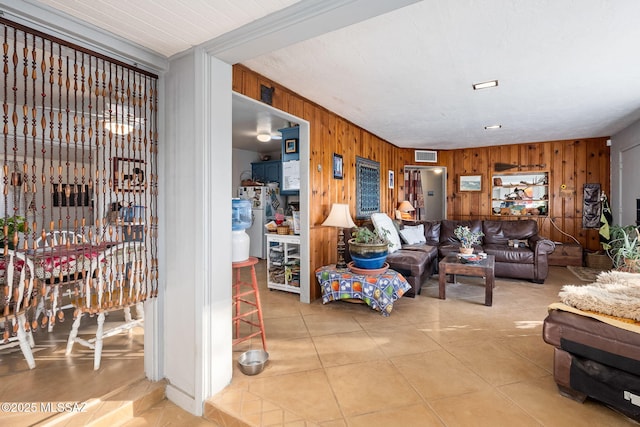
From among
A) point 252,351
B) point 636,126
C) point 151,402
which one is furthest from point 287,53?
point 636,126

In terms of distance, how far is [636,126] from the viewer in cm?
448

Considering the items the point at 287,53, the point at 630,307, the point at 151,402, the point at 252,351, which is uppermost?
the point at 287,53

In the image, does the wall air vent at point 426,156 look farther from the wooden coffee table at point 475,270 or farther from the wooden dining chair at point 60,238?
the wooden dining chair at point 60,238

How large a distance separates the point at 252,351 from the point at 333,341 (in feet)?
2.27

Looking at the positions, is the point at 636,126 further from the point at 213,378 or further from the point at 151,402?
the point at 151,402

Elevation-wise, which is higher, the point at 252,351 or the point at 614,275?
the point at 614,275

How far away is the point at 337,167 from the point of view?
4168 mm

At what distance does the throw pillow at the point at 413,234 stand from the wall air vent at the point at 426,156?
179 centimetres

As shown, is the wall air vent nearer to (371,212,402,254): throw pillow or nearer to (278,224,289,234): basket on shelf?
(371,212,402,254): throw pillow

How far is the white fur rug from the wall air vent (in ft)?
15.3

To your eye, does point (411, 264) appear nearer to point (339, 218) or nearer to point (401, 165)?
point (339, 218)

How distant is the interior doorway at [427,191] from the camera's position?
6.77 metres

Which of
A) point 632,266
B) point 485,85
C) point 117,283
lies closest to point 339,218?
point 485,85

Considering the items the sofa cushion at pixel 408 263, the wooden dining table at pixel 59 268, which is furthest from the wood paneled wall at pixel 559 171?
the wooden dining table at pixel 59 268
